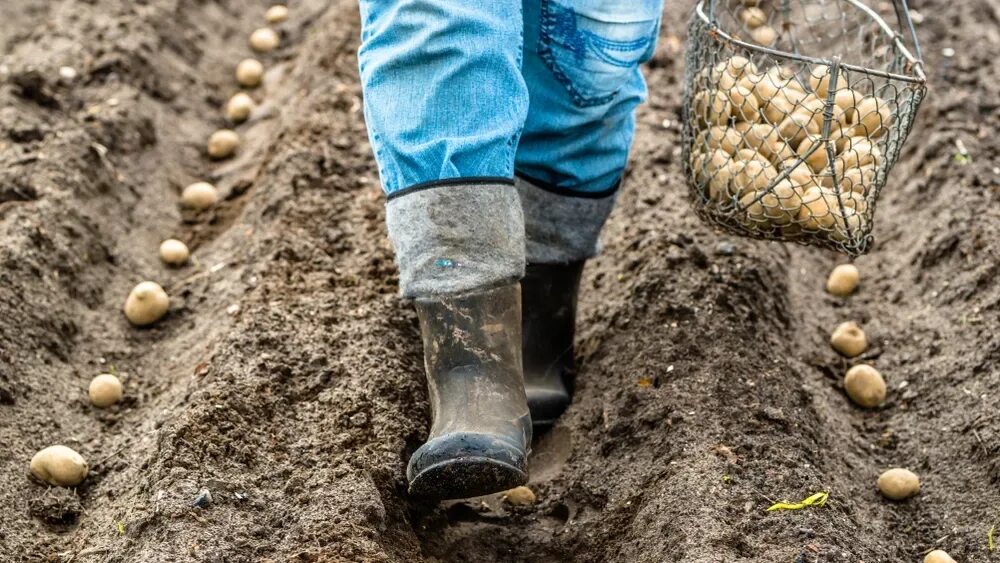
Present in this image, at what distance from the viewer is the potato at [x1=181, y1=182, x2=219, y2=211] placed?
361cm

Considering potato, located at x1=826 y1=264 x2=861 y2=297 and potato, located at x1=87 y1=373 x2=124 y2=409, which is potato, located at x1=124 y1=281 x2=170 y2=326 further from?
potato, located at x1=826 y1=264 x2=861 y2=297

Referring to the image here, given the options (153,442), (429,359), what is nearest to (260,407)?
(153,442)

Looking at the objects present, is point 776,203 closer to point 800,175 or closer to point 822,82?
point 800,175

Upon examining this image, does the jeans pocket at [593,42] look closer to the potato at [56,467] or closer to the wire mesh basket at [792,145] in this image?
the wire mesh basket at [792,145]

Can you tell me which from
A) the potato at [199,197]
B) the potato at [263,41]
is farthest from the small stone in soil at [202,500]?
the potato at [263,41]

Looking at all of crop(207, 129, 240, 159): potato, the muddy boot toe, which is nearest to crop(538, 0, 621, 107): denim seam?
the muddy boot toe

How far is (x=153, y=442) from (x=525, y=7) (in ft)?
3.71

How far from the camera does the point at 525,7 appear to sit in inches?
89.9

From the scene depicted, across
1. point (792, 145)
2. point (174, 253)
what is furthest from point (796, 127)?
point (174, 253)

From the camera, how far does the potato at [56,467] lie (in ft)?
7.77

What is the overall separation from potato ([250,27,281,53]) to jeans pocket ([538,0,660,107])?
2576mm

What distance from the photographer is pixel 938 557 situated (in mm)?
2135

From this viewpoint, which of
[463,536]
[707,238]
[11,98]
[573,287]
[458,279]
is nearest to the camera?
[458,279]

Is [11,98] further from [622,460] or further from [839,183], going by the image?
[839,183]
